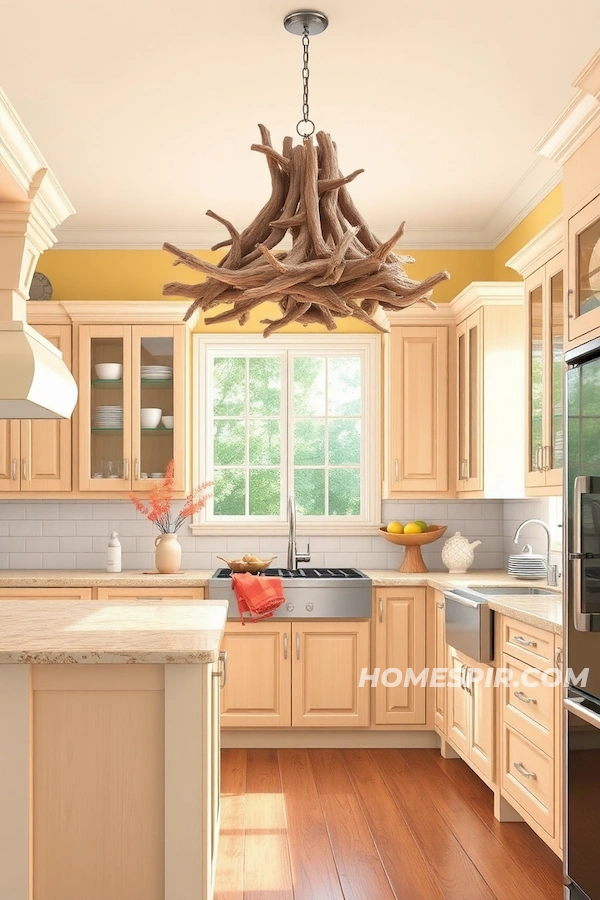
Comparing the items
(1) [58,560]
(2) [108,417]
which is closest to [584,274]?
(2) [108,417]

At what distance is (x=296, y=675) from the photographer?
4.90m

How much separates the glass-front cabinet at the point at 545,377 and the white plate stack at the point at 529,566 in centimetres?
70

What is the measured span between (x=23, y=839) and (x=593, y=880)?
1.61 meters

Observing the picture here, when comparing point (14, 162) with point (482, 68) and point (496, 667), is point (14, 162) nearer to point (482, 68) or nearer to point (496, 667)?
point (482, 68)

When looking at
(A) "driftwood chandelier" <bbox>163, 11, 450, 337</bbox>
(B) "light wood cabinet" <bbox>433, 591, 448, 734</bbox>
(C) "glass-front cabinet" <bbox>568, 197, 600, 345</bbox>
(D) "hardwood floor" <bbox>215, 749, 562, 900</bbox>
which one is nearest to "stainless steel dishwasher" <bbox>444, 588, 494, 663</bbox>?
(B) "light wood cabinet" <bbox>433, 591, 448, 734</bbox>

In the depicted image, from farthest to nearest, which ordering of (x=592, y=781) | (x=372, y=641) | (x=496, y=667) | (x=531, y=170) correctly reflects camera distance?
1. (x=372, y=641)
2. (x=531, y=170)
3. (x=496, y=667)
4. (x=592, y=781)

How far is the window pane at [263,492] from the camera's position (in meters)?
5.70

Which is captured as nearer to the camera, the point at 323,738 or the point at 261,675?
the point at 261,675

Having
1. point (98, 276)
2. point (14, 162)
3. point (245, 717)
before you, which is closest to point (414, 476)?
point (245, 717)

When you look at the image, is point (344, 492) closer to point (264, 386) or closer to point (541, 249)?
point (264, 386)

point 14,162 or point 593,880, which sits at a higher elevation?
point 14,162

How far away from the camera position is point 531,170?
459 centimetres

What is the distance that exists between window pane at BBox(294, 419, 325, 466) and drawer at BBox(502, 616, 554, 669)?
87.5 inches

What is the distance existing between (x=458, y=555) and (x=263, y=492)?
4.19 ft
